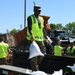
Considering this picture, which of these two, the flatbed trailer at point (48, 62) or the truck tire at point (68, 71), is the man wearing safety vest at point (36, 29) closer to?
the flatbed trailer at point (48, 62)

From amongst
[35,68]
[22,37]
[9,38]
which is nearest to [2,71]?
[35,68]

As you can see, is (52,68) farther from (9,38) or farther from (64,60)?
(9,38)

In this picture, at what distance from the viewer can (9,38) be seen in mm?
36969

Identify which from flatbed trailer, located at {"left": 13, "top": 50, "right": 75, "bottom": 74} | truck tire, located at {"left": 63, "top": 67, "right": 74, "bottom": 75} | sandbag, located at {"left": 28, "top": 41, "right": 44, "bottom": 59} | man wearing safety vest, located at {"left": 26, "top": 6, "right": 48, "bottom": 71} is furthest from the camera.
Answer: man wearing safety vest, located at {"left": 26, "top": 6, "right": 48, "bottom": 71}

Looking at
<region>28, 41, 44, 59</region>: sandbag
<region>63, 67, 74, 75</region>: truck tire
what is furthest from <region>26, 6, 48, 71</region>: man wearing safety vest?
<region>63, 67, 74, 75</region>: truck tire

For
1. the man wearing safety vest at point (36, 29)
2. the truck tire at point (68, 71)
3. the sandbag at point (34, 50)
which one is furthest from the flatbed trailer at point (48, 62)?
the truck tire at point (68, 71)

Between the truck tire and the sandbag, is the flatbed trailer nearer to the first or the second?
the sandbag

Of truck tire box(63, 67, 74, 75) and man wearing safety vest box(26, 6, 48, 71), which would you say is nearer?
truck tire box(63, 67, 74, 75)

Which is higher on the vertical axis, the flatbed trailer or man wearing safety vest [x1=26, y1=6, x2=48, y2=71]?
man wearing safety vest [x1=26, y1=6, x2=48, y2=71]

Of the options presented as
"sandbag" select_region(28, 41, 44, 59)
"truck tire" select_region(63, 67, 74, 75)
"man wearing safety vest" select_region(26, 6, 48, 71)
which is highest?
"man wearing safety vest" select_region(26, 6, 48, 71)

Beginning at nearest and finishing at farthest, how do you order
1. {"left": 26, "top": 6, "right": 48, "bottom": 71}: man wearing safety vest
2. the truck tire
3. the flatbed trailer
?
1. the truck tire
2. the flatbed trailer
3. {"left": 26, "top": 6, "right": 48, "bottom": 71}: man wearing safety vest

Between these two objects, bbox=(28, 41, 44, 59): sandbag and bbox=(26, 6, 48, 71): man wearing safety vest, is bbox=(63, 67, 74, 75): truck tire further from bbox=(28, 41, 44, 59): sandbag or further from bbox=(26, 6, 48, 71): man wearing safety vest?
bbox=(26, 6, 48, 71): man wearing safety vest

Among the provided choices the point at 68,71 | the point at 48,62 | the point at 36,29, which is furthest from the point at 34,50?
the point at 68,71

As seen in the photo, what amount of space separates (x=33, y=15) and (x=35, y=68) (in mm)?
1078
